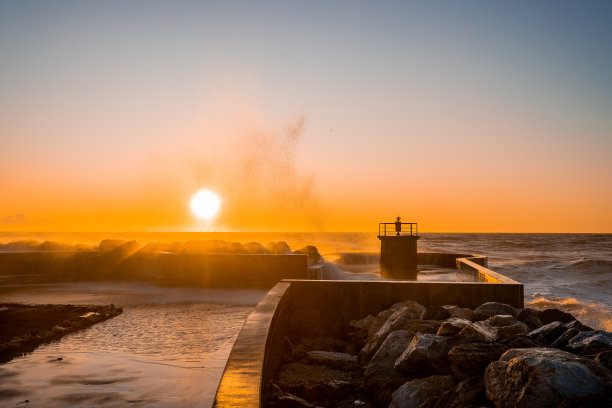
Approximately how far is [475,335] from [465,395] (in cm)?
99

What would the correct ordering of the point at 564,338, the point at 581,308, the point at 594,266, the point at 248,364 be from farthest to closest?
the point at 594,266 → the point at 581,308 → the point at 564,338 → the point at 248,364

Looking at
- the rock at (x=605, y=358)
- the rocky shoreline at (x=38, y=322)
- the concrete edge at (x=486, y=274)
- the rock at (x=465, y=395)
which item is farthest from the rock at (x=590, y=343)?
the rocky shoreline at (x=38, y=322)

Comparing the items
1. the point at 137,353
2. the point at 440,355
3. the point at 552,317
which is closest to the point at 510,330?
the point at 440,355

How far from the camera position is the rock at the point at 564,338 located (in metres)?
4.79

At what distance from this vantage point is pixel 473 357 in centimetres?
435

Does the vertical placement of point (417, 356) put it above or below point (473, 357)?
below

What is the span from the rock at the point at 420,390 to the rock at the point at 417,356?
29cm

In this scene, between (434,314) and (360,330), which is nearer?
(434,314)

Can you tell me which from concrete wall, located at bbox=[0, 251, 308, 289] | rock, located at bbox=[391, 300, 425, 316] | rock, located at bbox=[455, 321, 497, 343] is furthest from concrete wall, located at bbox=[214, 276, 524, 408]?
concrete wall, located at bbox=[0, 251, 308, 289]

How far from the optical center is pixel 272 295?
23.9ft

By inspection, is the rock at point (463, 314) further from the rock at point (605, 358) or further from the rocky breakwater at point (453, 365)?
the rock at point (605, 358)

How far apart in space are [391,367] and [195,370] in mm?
2305

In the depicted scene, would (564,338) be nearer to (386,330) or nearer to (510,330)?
(510,330)

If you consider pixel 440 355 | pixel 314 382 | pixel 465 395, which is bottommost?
pixel 314 382
